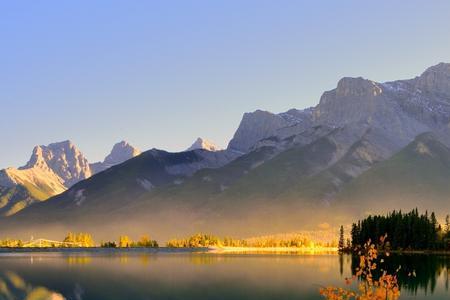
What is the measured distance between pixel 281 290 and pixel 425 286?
24.2m

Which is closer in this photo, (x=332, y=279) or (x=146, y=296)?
(x=146, y=296)

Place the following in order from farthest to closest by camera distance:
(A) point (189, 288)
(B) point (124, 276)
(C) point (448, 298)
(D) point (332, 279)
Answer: (B) point (124, 276), (D) point (332, 279), (A) point (189, 288), (C) point (448, 298)

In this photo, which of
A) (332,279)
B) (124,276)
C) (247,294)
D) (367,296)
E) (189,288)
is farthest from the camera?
(124,276)

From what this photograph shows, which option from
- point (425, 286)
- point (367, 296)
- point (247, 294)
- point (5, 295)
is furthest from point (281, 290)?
point (367, 296)

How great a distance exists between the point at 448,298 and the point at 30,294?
60.5 metres

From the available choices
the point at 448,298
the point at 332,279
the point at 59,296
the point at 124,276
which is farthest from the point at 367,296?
the point at 124,276

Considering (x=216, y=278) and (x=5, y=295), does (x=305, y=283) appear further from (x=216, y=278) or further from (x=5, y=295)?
(x=5, y=295)

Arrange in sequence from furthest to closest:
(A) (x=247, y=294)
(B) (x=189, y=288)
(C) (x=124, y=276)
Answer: (C) (x=124, y=276) < (B) (x=189, y=288) < (A) (x=247, y=294)

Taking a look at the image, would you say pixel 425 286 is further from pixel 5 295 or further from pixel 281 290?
pixel 5 295

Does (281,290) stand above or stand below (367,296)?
below

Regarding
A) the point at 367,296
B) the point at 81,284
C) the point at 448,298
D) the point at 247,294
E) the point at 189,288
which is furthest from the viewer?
the point at 81,284

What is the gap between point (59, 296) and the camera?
321 ft

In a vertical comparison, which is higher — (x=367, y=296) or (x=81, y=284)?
(x=367, y=296)

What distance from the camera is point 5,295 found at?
9969 centimetres
